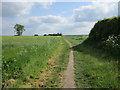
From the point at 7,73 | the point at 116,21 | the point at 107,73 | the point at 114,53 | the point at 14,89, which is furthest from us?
the point at 116,21

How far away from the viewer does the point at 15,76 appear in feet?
25.0

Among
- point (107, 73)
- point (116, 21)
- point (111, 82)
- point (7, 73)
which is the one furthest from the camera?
point (116, 21)

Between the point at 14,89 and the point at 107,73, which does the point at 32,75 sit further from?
the point at 107,73

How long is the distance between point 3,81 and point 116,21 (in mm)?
17525

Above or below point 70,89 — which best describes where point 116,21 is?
above

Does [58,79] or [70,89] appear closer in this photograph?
[70,89]

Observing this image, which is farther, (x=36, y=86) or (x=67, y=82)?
(x=67, y=82)

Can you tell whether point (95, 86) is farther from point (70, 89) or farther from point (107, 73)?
point (107, 73)

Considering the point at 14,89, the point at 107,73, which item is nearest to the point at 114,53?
the point at 107,73

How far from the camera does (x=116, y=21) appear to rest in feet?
67.6

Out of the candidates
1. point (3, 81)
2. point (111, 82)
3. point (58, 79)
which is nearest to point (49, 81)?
point (58, 79)

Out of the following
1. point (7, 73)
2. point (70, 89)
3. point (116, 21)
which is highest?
point (116, 21)

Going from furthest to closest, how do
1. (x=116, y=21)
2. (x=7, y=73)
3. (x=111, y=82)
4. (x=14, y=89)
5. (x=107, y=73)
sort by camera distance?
(x=116, y=21) → (x=107, y=73) → (x=7, y=73) → (x=111, y=82) → (x=14, y=89)

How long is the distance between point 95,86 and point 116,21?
1581cm
